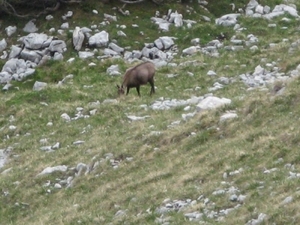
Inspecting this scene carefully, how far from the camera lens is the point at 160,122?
19562mm

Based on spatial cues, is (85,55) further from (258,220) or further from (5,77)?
(258,220)

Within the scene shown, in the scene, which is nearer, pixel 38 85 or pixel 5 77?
pixel 38 85

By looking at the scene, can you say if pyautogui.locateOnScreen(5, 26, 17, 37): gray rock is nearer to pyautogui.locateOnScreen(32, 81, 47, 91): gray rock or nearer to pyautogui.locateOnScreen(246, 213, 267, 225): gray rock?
pyautogui.locateOnScreen(32, 81, 47, 91): gray rock

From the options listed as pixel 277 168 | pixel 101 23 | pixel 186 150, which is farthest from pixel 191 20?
pixel 277 168

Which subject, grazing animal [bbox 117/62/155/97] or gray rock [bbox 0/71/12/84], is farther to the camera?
gray rock [bbox 0/71/12/84]

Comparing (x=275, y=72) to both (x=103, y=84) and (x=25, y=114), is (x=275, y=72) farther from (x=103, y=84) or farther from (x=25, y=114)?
(x=25, y=114)

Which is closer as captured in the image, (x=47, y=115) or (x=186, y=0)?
(x=47, y=115)

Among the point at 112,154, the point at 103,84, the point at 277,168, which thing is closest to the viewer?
the point at 277,168

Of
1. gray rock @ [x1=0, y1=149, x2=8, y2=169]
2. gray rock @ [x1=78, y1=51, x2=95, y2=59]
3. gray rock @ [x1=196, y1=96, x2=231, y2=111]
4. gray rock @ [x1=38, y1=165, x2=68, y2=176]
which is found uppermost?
gray rock @ [x1=196, y1=96, x2=231, y2=111]

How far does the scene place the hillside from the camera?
13.6m

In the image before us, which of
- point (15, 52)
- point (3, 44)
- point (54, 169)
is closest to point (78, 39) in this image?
point (15, 52)

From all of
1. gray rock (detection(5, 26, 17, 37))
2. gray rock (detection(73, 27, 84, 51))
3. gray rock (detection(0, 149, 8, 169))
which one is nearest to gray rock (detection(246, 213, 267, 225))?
gray rock (detection(0, 149, 8, 169))

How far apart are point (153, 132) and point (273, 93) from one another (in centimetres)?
291

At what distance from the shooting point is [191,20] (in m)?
30.8
